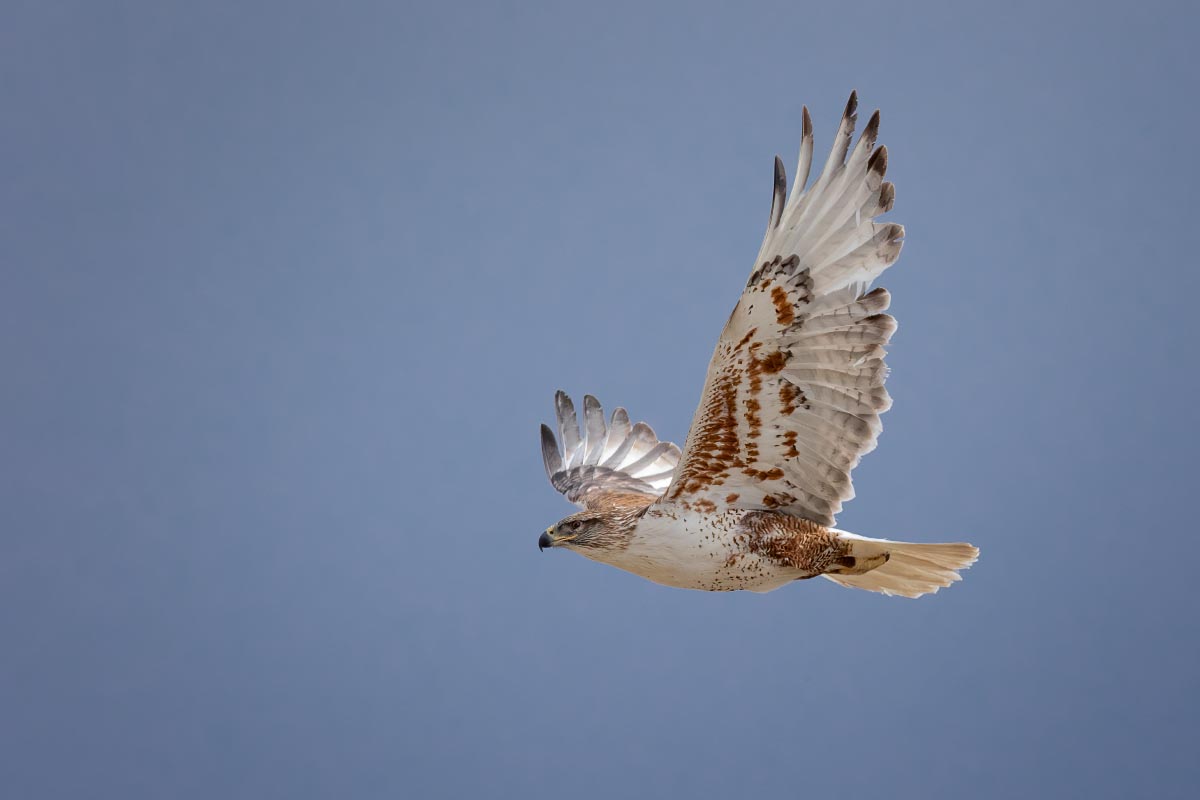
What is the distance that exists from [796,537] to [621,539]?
428 mm

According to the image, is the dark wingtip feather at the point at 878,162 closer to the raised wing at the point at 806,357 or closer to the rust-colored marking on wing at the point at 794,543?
the raised wing at the point at 806,357

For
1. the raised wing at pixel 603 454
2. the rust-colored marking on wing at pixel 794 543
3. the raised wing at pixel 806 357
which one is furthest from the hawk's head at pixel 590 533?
the raised wing at pixel 603 454

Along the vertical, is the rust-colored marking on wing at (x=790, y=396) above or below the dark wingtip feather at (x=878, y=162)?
below

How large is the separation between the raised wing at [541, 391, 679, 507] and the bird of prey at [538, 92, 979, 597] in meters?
0.61

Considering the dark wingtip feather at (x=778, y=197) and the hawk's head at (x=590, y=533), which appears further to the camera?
the hawk's head at (x=590, y=533)

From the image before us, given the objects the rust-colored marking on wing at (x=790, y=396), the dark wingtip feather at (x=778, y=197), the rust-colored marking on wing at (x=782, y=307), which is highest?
the dark wingtip feather at (x=778, y=197)

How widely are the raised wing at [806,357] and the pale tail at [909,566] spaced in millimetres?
161

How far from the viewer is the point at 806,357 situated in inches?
117

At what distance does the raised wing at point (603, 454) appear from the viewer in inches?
162

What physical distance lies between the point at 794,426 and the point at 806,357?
0.63 ft

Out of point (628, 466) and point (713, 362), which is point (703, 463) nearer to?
point (713, 362)

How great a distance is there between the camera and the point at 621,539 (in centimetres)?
318

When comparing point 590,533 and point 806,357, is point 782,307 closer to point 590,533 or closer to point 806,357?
point 806,357

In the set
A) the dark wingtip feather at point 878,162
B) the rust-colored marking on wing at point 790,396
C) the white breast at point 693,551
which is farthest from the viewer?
the white breast at point 693,551
